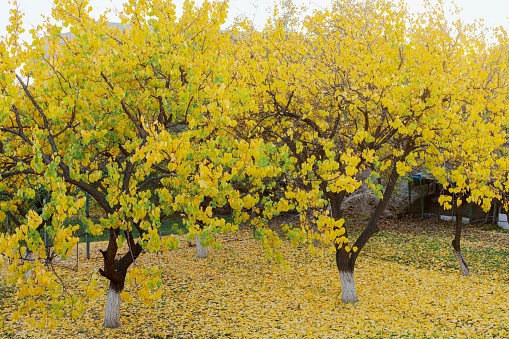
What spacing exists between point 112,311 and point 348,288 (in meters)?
6.13

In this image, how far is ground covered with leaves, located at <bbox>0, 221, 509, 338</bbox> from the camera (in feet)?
36.9

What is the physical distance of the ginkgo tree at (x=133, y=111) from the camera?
24.1 ft

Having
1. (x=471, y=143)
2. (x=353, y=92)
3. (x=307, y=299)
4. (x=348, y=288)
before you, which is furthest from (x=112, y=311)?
(x=471, y=143)

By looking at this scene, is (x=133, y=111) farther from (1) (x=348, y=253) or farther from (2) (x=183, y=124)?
(1) (x=348, y=253)

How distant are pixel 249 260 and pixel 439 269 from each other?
708 centimetres

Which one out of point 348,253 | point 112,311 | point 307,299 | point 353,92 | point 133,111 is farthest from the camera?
point 307,299

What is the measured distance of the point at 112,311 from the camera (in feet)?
36.7

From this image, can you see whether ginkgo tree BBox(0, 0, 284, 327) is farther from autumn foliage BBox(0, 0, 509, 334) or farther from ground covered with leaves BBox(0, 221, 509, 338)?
ground covered with leaves BBox(0, 221, 509, 338)

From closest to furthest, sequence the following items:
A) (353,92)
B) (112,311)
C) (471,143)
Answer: (471,143) → (112,311) → (353,92)

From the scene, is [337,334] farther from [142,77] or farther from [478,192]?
[142,77]

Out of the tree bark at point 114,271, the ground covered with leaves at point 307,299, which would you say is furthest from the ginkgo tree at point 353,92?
the tree bark at point 114,271

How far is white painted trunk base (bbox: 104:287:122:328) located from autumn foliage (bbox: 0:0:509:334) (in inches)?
1.2

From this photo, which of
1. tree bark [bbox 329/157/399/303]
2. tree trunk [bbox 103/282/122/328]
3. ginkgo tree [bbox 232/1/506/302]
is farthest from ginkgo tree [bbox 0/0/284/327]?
tree bark [bbox 329/157/399/303]

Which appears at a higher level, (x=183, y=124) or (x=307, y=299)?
(x=183, y=124)
